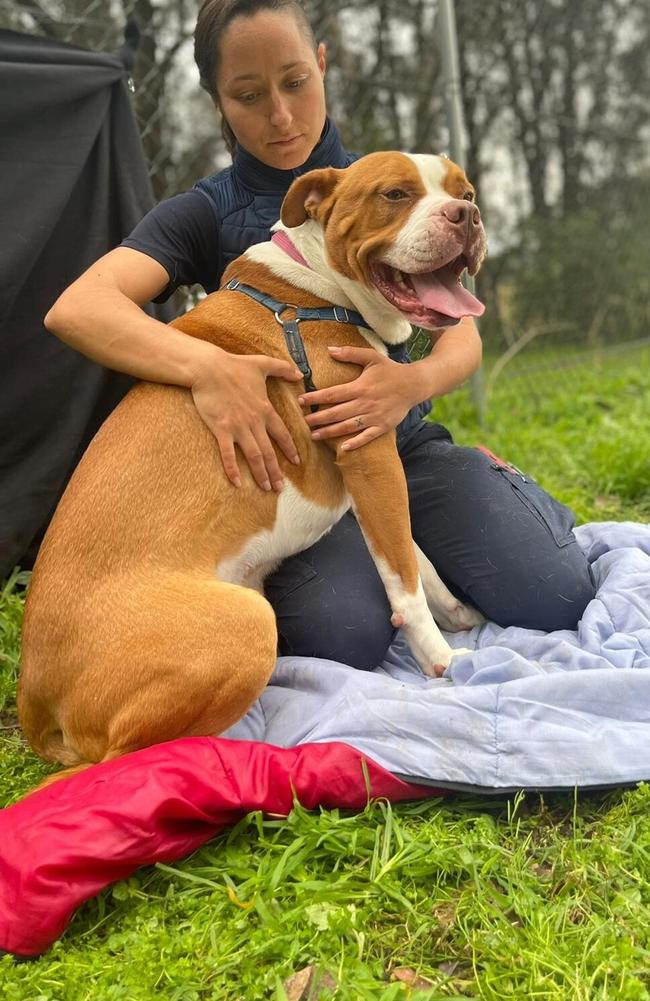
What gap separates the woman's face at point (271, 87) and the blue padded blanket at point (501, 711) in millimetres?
1638

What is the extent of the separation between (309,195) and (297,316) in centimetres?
36

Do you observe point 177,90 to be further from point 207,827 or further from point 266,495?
point 207,827

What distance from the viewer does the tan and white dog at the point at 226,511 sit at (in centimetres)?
205

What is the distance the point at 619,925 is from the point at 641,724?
23.6 inches

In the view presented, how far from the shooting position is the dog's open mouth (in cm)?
245

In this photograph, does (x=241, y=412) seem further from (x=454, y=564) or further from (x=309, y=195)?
(x=454, y=564)

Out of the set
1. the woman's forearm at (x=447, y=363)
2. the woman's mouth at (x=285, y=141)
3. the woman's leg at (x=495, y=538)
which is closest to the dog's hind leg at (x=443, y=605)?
the woman's leg at (x=495, y=538)

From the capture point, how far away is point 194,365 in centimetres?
240

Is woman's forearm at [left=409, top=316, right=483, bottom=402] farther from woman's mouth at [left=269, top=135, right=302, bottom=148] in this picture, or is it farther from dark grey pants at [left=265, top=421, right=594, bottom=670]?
woman's mouth at [left=269, top=135, right=302, bottom=148]

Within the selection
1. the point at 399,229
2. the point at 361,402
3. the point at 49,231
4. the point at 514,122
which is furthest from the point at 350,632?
the point at 514,122

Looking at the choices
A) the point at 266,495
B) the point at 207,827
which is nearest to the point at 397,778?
the point at 207,827

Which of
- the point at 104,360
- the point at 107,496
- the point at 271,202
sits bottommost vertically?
the point at 107,496

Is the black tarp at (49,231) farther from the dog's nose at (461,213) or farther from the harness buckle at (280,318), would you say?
the dog's nose at (461,213)

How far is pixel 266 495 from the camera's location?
2463mm
